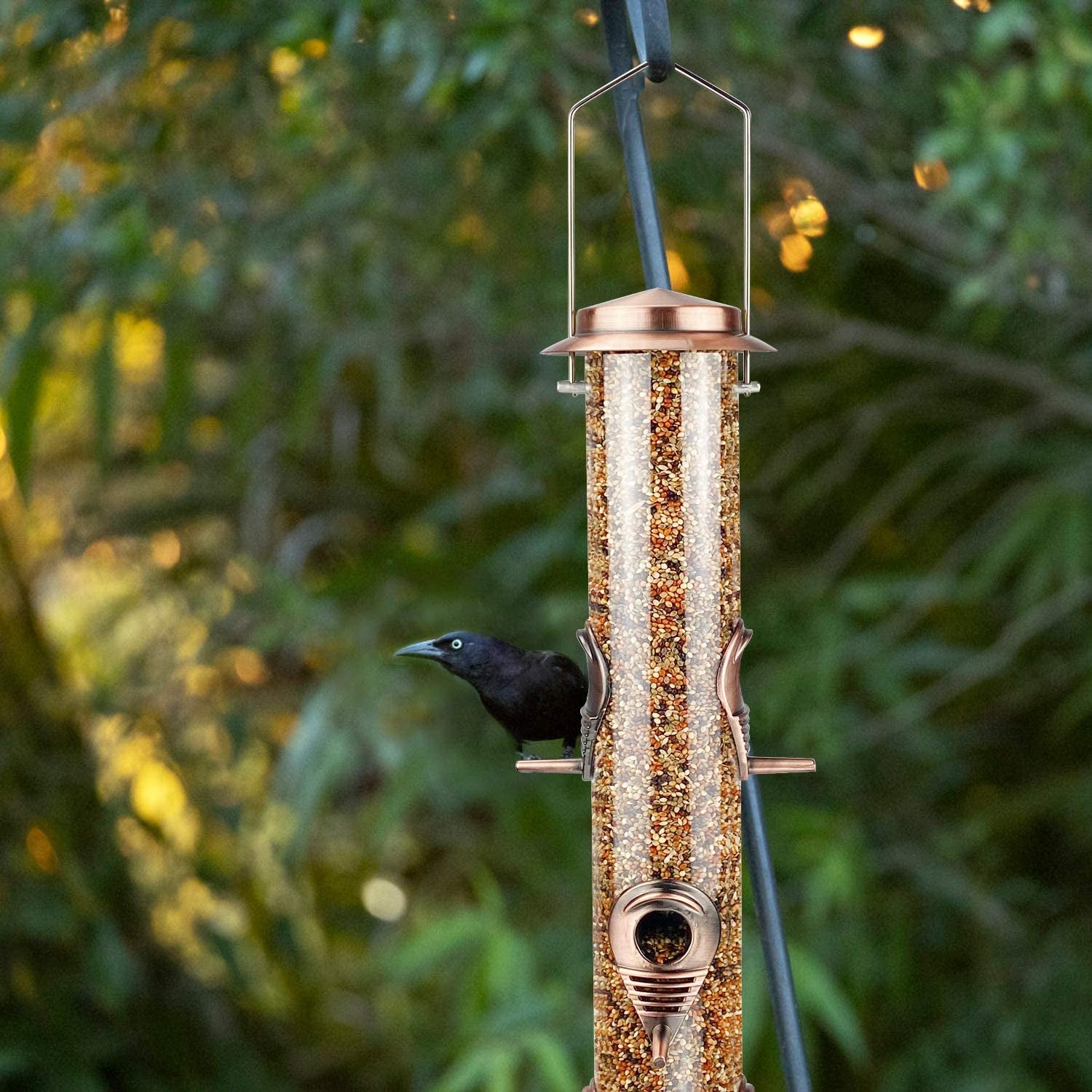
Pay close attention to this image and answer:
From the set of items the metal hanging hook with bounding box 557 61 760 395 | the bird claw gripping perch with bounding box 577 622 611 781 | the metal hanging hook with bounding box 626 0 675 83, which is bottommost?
the bird claw gripping perch with bounding box 577 622 611 781

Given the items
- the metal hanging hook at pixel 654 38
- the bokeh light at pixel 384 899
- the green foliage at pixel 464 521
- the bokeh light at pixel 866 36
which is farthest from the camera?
the bokeh light at pixel 384 899

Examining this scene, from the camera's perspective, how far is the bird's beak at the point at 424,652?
123 centimetres

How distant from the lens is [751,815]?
108 centimetres

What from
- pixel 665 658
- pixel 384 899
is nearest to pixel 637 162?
pixel 665 658

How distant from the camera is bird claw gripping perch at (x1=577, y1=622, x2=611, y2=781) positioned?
1251 millimetres

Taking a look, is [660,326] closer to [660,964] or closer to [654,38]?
[654,38]

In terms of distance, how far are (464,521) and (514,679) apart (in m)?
2.18

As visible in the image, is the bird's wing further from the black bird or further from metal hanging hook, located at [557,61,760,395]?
metal hanging hook, located at [557,61,760,395]

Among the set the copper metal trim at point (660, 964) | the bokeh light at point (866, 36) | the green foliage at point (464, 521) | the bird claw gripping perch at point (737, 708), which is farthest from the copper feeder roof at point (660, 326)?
the bokeh light at point (866, 36)

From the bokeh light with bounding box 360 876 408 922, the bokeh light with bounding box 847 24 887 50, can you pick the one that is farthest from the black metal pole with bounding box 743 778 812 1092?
the bokeh light with bounding box 360 876 408 922

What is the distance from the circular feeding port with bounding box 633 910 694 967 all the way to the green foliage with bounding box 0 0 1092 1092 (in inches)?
45.5

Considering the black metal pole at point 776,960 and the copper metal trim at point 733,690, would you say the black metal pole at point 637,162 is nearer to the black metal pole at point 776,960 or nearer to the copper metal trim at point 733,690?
the copper metal trim at point 733,690

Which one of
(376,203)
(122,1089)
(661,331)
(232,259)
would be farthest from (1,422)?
(661,331)

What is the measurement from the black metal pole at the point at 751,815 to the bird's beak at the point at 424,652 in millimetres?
283
